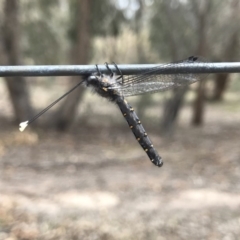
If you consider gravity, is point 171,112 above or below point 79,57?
below

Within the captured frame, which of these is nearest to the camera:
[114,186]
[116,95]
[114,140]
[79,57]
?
[116,95]

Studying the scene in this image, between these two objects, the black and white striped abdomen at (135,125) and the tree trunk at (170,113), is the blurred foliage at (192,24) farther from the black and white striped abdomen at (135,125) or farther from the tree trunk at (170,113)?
the black and white striped abdomen at (135,125)

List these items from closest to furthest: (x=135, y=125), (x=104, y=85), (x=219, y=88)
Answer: (x=104, y=85)
(x=135, y=125)
(x=219, y=88)

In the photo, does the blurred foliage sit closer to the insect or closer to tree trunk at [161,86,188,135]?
tree trunk at [161,86,188,135]

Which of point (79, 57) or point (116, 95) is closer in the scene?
A: point (116, 95)

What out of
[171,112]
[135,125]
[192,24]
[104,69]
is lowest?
[104,69]

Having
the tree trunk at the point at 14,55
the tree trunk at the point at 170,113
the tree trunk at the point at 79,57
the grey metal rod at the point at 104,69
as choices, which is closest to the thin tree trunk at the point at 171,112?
the tree trunk at the point at 170,113

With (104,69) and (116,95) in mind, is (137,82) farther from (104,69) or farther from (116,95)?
(104,69)

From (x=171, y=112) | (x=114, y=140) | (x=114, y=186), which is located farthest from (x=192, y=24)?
(x=114, y=186)

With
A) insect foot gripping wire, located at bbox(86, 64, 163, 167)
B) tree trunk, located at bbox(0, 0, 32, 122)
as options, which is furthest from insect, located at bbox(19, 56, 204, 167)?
tree trunk, located at bbox(0, 0, 32, 122)
